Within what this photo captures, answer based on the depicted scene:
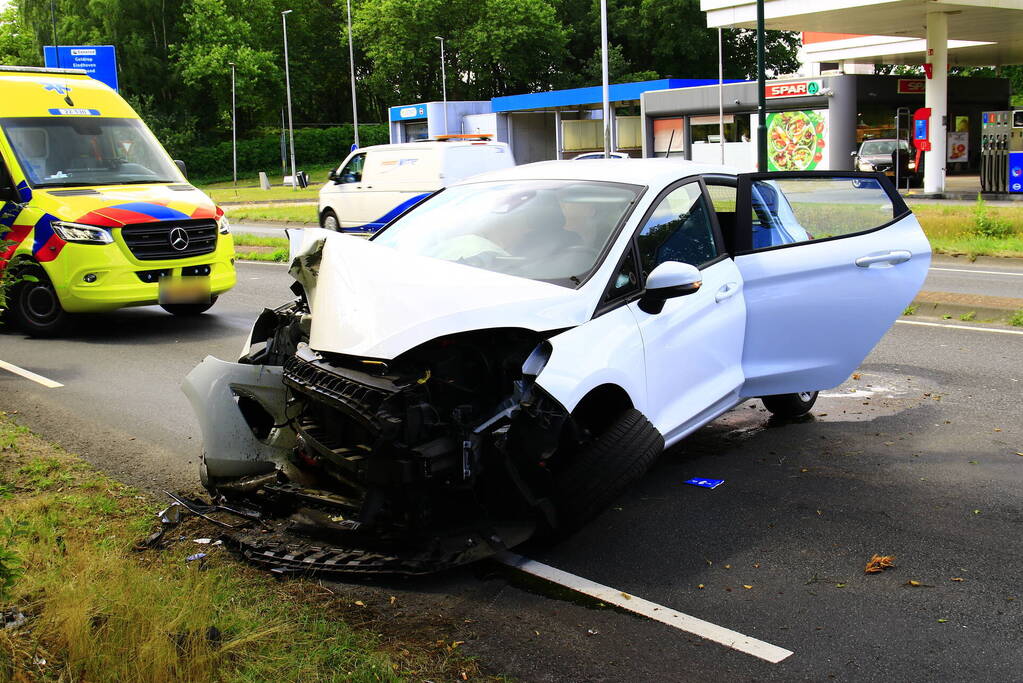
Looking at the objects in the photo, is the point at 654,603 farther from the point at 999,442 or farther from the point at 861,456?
the point at 999,442

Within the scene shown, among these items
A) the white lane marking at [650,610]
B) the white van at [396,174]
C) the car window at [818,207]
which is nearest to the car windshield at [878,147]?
the white van at [396,174]

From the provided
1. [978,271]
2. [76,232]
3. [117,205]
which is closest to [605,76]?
[978,271]

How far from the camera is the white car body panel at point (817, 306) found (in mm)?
5957

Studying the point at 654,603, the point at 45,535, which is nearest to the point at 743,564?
the point at 654,603

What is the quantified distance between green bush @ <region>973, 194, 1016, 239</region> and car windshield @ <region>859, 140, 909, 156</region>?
18672mm

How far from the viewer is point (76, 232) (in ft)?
34.5

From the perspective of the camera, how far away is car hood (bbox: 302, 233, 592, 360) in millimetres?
4285

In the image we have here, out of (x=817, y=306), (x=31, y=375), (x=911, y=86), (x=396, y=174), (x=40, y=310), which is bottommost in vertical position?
(x=31, y=375)

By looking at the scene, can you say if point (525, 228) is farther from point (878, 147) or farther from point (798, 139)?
point (798, 139)

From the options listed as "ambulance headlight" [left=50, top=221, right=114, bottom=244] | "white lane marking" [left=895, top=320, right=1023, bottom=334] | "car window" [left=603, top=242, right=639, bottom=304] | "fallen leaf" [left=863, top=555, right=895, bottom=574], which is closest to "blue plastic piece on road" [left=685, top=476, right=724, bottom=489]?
"fallen leaf" [left=863, top=555, right=895, bottom=574]

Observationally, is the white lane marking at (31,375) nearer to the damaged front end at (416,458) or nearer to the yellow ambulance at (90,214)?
the yellow ambulance at (90,214)

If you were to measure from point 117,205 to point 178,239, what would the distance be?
0.68 metres

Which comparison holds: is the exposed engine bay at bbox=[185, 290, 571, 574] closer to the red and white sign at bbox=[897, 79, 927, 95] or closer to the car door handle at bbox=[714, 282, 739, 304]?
the car door handle at bbox=[714, 282, 739, 304]

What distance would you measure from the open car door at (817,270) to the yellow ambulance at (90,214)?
679 cm
